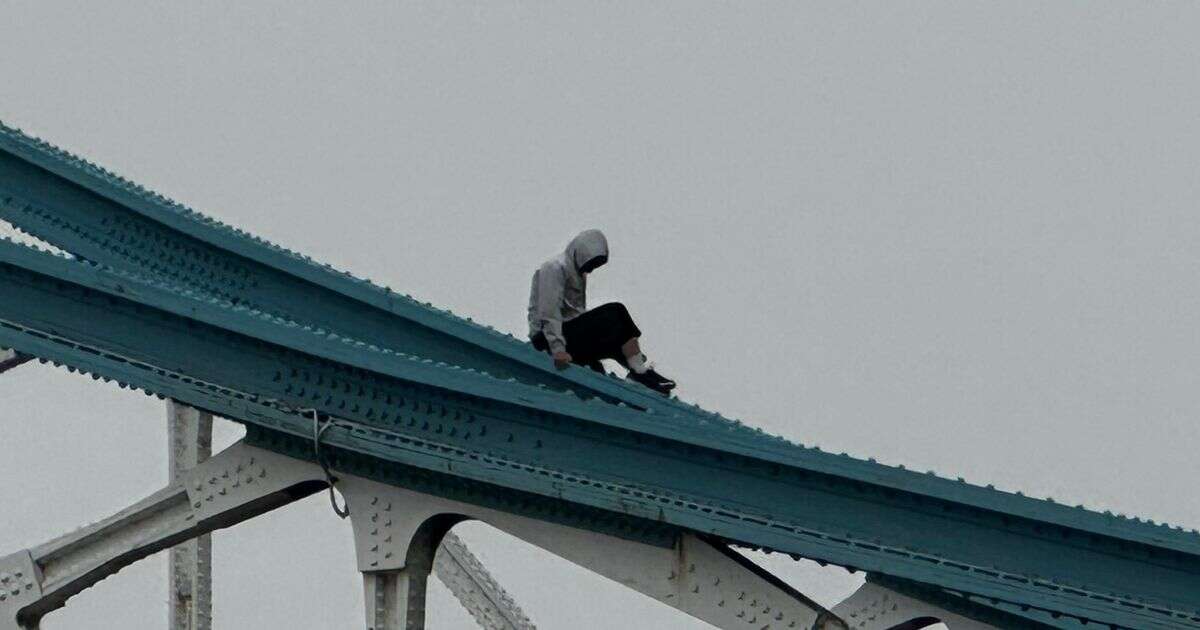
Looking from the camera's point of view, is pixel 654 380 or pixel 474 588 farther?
pixel 474 588

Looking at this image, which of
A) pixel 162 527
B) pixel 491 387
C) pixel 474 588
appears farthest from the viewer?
pixel 474 588

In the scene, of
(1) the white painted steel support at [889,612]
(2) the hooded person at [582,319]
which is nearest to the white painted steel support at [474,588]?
(2) the hooded person at [582,319]

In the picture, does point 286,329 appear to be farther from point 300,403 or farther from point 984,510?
point 984,510

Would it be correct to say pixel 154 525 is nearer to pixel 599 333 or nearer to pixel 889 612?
pixel 599 333

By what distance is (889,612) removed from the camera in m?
18.2

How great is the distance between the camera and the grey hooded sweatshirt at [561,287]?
20750 mm

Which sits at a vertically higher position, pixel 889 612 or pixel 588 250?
pixel 588 250

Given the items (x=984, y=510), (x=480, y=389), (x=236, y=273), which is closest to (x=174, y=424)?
(x=236, y=273)

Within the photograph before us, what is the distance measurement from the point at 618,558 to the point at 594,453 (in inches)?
31.0

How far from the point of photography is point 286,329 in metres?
19.6

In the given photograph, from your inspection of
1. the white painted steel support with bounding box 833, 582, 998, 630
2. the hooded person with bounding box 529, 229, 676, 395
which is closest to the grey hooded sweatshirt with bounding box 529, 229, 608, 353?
the hooded person with bounding box 529, 229, 676, 395

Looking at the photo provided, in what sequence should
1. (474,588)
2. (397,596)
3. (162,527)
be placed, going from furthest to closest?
(474,588)
(162,527)
(397,596)

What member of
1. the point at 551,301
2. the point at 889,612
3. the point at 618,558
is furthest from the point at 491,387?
the point at 889,612

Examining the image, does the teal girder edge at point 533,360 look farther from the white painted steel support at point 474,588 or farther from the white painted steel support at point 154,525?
the white painted steel support at point 474,588
